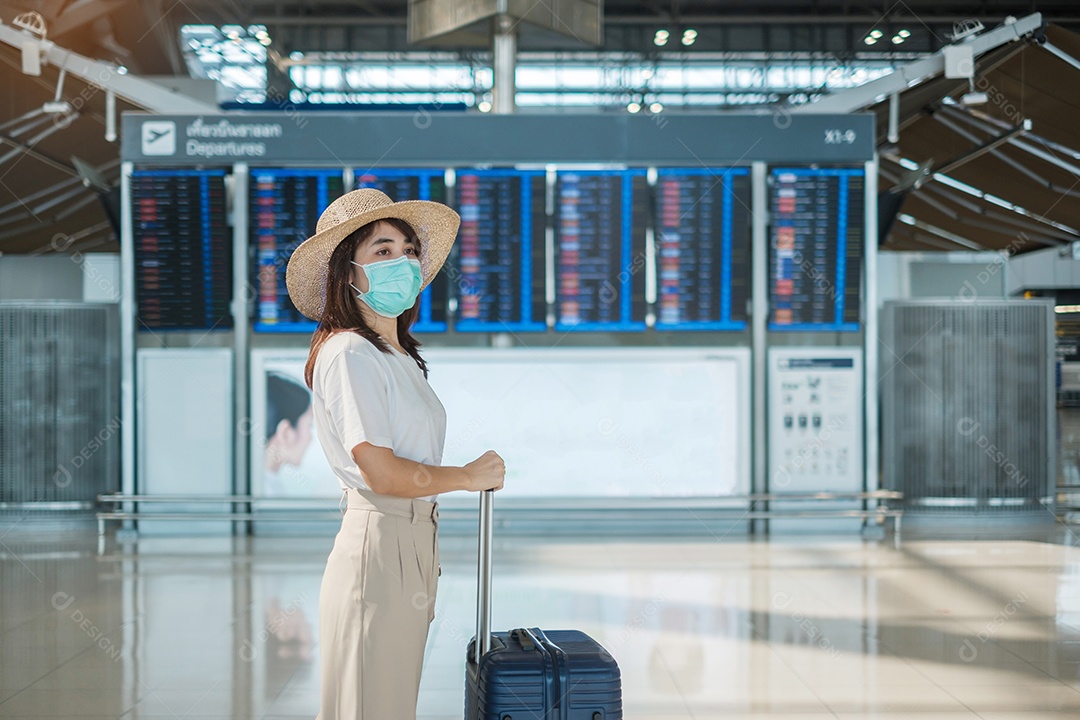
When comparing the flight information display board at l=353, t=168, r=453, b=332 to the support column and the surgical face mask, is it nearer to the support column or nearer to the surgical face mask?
the support column

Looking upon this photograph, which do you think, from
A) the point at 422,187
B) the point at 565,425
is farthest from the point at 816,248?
the point at 422,187

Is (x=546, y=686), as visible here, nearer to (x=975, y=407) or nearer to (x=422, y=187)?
(x=422, y=187)

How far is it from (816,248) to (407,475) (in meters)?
6.85

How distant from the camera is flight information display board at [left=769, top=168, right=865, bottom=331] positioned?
8250mm

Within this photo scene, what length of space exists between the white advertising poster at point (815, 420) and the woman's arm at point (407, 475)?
6.56 m

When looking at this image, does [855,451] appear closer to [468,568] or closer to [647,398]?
[647,398]

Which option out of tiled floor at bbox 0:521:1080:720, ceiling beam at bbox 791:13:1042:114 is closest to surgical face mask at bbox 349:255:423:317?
tiled floor at bbox 0:521:1080:720

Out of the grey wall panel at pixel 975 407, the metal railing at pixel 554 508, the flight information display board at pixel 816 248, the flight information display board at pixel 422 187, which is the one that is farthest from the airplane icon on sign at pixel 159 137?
the grey wall panel at pixel 975 407

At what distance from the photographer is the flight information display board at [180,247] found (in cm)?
820

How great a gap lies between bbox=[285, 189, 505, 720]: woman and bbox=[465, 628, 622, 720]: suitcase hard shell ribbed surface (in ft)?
0.56

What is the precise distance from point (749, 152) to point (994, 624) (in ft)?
13.8

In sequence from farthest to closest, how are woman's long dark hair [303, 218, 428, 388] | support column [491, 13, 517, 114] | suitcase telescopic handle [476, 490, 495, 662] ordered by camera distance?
support column [491, 13, 517, 114] < suitcase telescopic handle [476, 490, 495, 662] < woman's long dark hair [303, 218, 428, 388]

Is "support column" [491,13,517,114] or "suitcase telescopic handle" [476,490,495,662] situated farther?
"support column" [491,13,517,114]

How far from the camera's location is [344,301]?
85.5 inches
